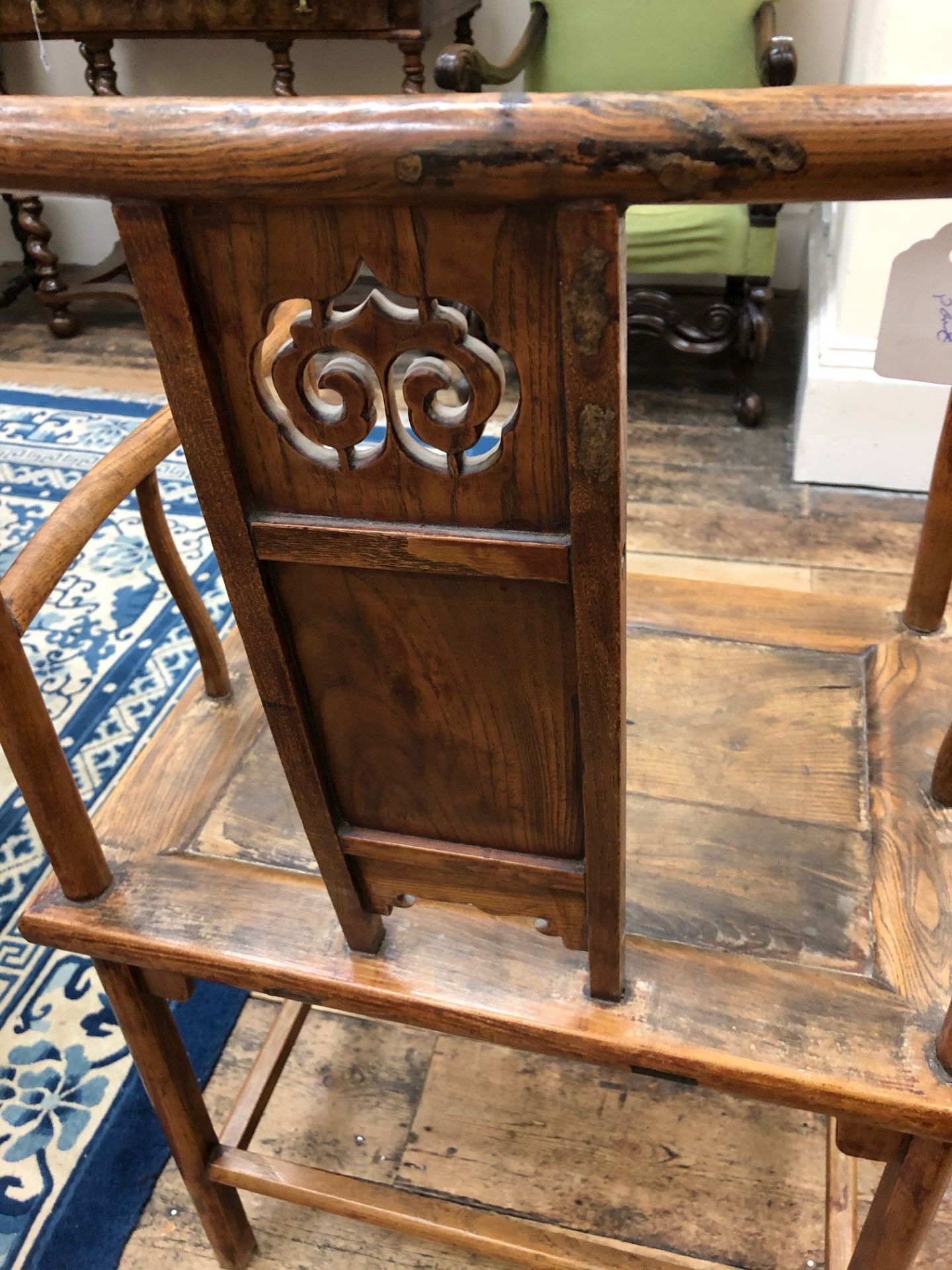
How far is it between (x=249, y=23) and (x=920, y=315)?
84.7 inches

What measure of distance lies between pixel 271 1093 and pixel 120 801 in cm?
44

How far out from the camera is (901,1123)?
2.08 feet

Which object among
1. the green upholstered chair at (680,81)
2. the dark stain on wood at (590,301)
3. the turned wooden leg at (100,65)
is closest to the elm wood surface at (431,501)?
the dark stain on wood at (590,301)

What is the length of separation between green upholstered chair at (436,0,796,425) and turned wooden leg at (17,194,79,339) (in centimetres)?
136

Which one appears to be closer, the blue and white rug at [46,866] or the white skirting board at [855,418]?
the blue and white rug at [46,866]

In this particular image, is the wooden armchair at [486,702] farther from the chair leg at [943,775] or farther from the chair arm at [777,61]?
the chair arm at [777,61]

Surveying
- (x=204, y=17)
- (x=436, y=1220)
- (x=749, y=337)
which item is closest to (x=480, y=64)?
(x=204, y=17)

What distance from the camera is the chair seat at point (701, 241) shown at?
2.05m

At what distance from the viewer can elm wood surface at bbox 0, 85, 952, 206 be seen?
36 cm

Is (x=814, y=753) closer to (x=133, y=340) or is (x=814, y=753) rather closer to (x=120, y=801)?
(x=120, y=801)

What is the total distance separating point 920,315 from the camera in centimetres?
47

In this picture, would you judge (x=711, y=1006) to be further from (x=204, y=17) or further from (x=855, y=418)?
(x=204, y=17)

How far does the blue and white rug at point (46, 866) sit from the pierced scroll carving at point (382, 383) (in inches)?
39.5

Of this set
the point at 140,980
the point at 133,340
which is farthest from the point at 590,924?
the point at 133,340
